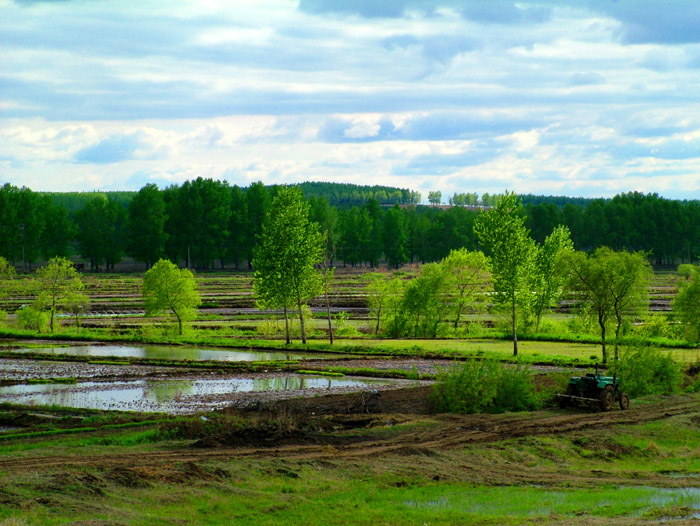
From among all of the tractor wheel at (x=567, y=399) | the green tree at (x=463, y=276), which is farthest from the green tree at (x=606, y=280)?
the green tree at (x=463, y=276)

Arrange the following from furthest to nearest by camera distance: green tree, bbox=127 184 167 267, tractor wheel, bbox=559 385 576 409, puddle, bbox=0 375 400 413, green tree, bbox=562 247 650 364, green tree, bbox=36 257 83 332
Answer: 1. green tree, bbox=127 184 167 267
2. green tree, bbox=36 257 83 332
3. green tree, bbox=562 247 650 364
4. puddle, bbox=0 375 400 413
5. tractor wheel, bbox=559 385 576 409

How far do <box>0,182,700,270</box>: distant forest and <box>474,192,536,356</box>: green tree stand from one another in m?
76.3

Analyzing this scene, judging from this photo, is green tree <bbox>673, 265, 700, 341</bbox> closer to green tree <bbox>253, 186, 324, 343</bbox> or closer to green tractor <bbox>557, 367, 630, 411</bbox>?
green tree <bbox>253, 186, 324, 343</bbox>

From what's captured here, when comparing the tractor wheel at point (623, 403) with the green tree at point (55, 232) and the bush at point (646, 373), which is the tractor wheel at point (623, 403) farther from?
the green tree at point (55, 232)

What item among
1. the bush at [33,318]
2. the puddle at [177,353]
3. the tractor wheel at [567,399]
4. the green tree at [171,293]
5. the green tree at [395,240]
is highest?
the green tree at [395,240]

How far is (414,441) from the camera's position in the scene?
27.0m

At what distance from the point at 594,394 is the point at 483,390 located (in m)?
5.09

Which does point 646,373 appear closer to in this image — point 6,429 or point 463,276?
point 6,429

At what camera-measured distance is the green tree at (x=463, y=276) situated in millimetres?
77938

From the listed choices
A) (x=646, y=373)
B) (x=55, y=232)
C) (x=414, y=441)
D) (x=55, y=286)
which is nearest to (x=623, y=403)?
(x=646, y=373)

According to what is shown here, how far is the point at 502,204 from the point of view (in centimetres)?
6159

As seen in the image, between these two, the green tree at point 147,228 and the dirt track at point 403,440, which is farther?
the green tree at point 147,228

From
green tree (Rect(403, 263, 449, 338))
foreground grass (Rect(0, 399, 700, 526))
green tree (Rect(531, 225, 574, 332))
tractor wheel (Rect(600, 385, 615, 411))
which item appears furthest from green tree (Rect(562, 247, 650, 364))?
green tree (Rect(403, 263, 449, 338))

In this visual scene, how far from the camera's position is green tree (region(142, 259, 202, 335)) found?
242 ft
